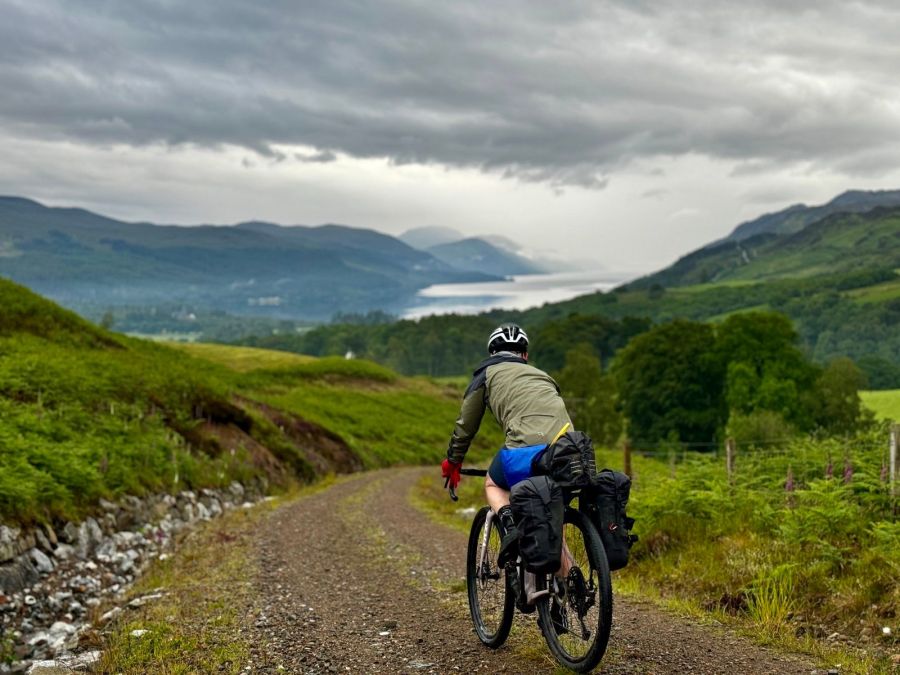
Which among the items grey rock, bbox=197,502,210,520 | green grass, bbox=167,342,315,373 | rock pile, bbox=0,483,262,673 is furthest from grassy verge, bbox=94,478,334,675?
green grass, bbox=167,342,315,373

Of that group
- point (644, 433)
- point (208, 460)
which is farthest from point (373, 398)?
point (208, 460)

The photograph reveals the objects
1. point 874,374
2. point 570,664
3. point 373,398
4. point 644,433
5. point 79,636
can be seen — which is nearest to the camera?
point 570,664

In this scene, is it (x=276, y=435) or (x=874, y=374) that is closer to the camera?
(x=276, y=435)

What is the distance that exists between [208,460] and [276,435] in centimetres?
1048

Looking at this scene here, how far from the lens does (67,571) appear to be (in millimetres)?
14102

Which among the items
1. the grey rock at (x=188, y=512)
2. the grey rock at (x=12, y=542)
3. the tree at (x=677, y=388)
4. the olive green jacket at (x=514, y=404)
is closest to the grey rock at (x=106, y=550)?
the grey rock at (x=12, y=542)

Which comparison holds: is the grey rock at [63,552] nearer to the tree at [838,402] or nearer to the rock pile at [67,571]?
the rock pile at [67,571]

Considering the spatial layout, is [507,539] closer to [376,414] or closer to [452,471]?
[452,471]

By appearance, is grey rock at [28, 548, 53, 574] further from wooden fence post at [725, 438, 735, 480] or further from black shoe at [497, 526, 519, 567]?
wooden fence post at [725, 438, 735, 480]

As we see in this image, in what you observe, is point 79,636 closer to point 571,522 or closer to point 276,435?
point 571,522

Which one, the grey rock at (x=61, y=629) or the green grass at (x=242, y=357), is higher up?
the grey rock at (x=61, y=629)

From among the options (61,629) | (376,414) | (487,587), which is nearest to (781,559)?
(487,587)

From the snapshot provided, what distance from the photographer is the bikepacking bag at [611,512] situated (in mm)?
6527

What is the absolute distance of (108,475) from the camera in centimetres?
1864
